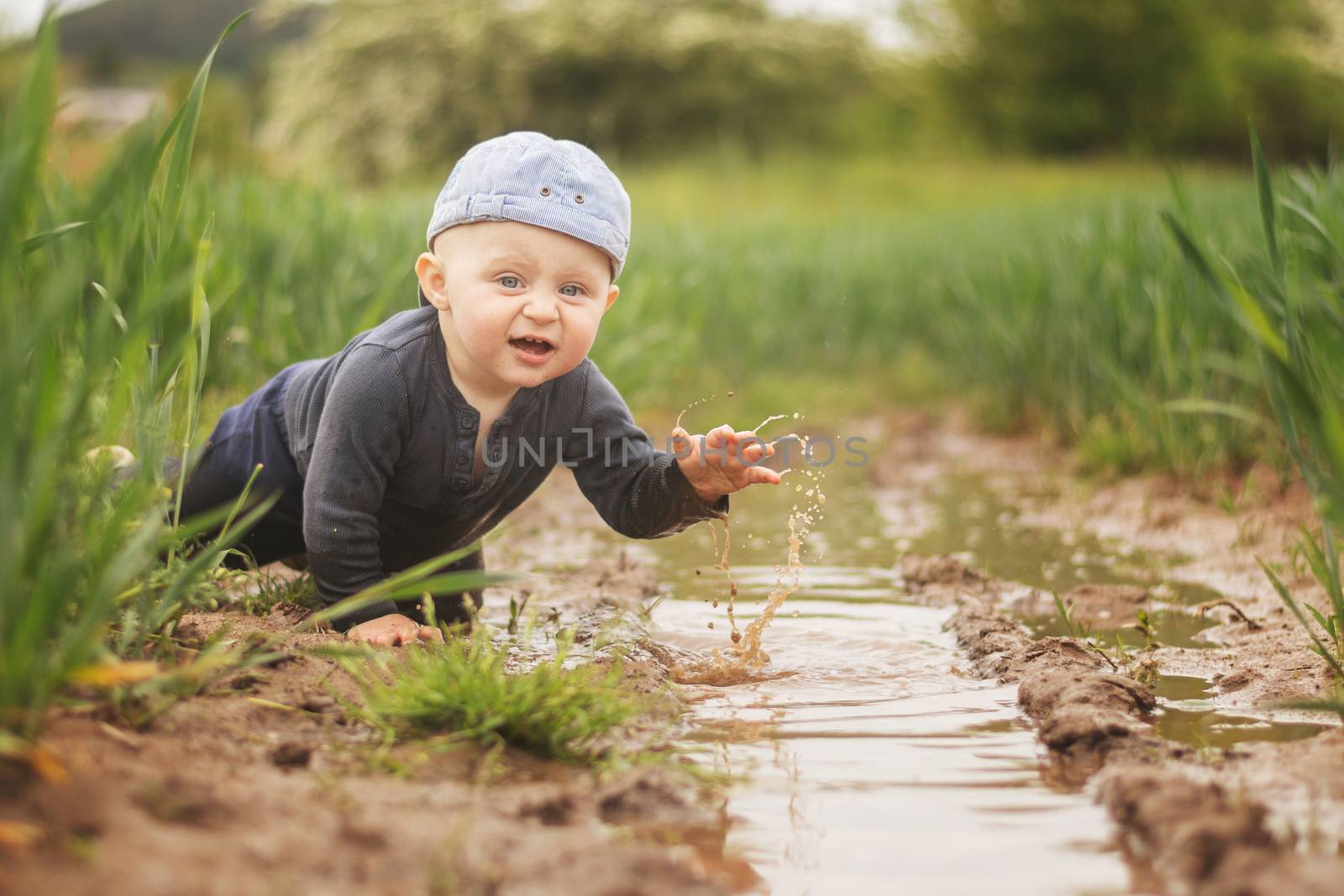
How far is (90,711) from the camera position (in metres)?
1.76

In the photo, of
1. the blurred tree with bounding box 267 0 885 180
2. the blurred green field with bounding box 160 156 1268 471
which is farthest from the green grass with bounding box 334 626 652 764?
the blurred tree with bounding box 267 0 885 180

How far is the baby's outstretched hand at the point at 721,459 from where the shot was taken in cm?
267

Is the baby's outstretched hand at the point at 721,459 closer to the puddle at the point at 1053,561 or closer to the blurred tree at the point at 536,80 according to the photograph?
the puddle at the point at 1053,561

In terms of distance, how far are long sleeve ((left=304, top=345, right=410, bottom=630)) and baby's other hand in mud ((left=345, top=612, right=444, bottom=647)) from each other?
0.15 ft

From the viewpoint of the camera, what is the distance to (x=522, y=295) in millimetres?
2615

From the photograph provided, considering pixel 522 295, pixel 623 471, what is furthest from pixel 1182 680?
pixel 522 295

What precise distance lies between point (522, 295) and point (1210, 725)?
1.53 m

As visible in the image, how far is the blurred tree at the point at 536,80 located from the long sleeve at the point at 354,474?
23.9 m

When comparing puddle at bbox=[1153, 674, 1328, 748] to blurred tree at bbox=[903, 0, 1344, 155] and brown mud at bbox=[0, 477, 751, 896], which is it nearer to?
brown mud at bbox=[0, 477, 751, 896]

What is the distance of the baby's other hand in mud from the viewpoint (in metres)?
2.57

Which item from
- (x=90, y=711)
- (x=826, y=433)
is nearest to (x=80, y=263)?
(x=90, y=711)

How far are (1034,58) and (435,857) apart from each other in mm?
28206

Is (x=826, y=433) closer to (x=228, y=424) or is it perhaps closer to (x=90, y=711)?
(x=228, y=424)

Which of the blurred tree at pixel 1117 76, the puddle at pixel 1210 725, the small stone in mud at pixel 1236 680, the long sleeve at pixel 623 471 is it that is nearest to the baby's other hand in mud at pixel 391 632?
the long sleeve at pixel 623 471
